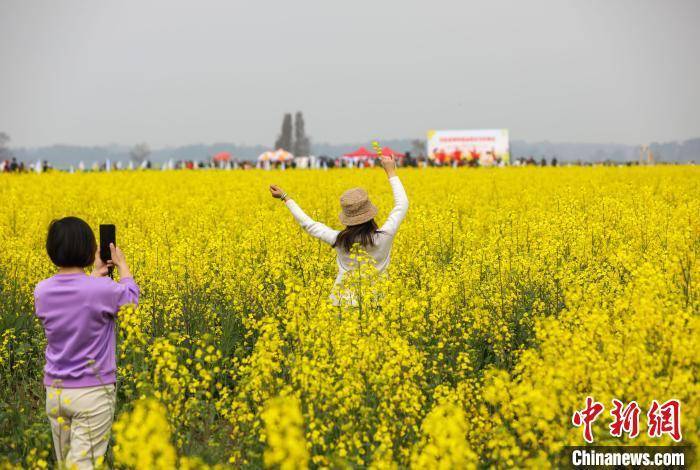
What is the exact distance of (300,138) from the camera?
157625mm

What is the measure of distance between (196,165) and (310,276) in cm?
4513

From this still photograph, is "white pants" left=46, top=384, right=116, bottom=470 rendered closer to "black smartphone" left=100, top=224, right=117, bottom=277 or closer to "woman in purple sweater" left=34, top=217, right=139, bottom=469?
"woman in purple sweater" left=34, top=217, right=139, bottom=469

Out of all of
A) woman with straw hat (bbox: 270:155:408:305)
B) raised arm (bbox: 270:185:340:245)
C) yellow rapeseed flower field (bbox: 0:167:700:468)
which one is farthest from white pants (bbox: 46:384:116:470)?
raised arm (bbox: 270:185:340:245)

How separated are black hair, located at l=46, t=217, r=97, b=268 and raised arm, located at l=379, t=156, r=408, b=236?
8.51 feet

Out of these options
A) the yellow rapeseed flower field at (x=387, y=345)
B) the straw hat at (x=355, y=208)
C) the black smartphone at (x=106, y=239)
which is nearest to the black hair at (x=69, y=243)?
the black smartphone at (x=106, y=239)

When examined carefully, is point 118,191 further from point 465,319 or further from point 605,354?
point 605,354

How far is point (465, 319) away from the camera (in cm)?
584

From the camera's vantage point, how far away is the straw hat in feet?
18.9

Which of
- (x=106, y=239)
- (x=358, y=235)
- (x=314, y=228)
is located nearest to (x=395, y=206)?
(x=358, y=235)

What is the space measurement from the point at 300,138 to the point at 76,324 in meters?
156

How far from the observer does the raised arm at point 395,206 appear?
5.89 meters

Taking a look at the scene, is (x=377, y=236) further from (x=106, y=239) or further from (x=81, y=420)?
(x=81, y=420)

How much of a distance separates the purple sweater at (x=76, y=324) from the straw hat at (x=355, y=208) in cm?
225

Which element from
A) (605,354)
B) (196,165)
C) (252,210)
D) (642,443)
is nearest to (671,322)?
(605,354)
